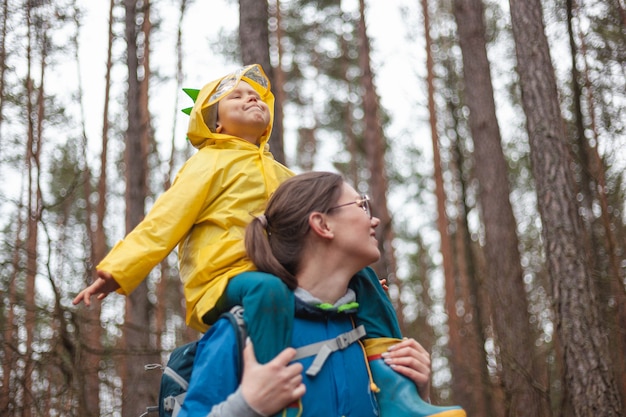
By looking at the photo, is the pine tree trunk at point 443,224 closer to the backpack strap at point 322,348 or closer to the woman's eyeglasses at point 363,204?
the woman's eyeglasses at point 363,204

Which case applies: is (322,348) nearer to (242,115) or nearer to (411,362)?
(411,362)

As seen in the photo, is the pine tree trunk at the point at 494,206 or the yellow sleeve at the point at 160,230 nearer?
the yellow sleeve at the point at 160,230

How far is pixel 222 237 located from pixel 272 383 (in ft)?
2.33

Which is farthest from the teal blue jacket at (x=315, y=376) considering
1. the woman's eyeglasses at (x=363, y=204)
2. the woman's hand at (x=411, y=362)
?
Result: the woman's eyeglasses at (x=363, y=204)

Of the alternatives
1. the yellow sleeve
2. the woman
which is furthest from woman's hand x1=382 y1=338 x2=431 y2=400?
the yellow sleeve

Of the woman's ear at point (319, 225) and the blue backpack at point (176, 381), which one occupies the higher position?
the woman's ear at point (319, 225)

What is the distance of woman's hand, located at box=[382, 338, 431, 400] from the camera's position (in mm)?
2471

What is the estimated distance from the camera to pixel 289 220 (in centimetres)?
257

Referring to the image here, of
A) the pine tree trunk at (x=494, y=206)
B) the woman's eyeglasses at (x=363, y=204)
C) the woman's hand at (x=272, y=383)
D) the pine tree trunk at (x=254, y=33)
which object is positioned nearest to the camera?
the woman's hand at (x=272, y=383)

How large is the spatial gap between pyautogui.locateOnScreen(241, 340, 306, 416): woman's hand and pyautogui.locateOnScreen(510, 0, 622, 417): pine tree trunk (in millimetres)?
4697

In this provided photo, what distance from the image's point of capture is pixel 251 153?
9.93 feet

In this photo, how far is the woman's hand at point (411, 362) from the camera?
2.47m

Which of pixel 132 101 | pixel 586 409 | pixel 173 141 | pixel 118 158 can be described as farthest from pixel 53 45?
pixel 586 409

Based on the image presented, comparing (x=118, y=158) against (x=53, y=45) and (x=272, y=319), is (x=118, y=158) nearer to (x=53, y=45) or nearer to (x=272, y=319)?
(x=53, y=45)
